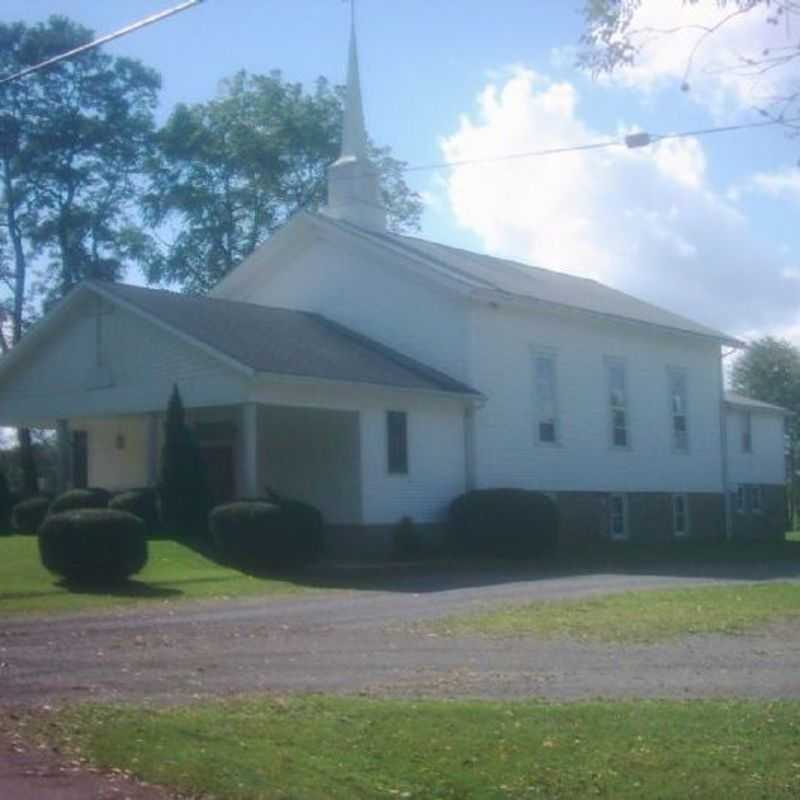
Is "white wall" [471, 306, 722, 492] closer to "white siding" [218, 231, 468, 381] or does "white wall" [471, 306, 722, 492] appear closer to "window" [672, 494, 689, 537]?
"window" [672, 494, 689, 537]

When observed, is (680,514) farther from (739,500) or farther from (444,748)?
(444,748)

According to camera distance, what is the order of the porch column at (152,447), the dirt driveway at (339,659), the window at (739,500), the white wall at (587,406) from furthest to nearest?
the window at (739,500) → the white wall at (587,406) → the porch column at (152,447) → the dirt driveway at (339,659)

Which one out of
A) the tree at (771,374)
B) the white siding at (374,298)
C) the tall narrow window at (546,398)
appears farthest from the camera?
the tree at (771,374)

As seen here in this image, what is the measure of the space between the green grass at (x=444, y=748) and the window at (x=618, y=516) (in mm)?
26512

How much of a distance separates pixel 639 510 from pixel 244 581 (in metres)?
16.5

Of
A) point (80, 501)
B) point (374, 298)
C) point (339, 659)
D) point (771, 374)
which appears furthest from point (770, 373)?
point (339, 659)

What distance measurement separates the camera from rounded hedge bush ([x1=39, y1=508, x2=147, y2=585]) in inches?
928

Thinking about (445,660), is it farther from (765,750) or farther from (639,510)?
(639,510)

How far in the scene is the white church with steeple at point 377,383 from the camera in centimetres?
3061

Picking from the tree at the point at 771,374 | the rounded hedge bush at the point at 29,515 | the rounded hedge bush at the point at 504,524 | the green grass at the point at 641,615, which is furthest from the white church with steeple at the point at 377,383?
the tree at the point at 771,374

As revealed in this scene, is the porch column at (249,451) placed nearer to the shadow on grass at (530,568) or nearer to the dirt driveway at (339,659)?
the shadow on grass at (530,568)

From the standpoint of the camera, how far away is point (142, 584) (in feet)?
79.8

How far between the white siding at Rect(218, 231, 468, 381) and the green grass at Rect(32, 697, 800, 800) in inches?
872

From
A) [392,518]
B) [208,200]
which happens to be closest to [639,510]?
[392,518]
